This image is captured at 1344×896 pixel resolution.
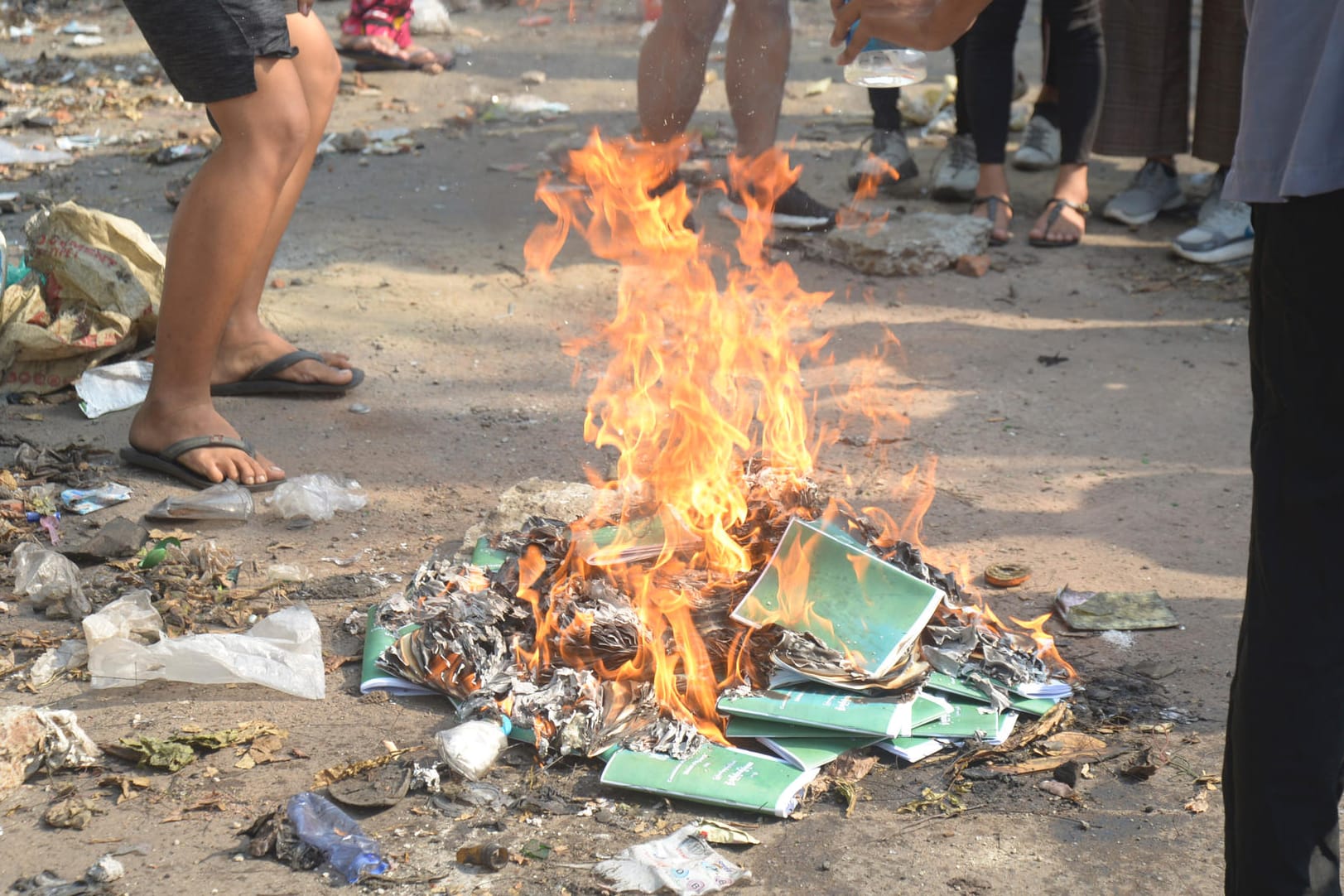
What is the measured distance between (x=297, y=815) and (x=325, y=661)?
63 cm

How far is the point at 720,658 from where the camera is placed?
2805mm

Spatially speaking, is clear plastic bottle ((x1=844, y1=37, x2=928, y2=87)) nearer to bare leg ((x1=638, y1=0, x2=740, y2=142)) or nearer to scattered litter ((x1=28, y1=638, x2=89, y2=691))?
bare leg ((x1=638, y1=0, x2=740, y2=142))

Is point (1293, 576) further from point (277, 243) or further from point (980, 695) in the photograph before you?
point (277, 243)

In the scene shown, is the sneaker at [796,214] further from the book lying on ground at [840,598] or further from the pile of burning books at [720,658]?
the book lying on ground at [840,598]

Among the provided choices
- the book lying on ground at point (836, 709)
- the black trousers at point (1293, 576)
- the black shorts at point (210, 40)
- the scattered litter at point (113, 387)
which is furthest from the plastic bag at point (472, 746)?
the scattered litter at point (113, 387)

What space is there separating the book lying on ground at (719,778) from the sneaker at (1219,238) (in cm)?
403

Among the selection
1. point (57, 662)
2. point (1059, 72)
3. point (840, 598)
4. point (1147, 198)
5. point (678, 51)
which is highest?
point (678, 51)

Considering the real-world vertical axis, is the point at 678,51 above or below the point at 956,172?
above

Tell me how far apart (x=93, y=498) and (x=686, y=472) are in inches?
64.8

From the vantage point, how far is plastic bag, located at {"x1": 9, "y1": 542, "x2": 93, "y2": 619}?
9.82 feet

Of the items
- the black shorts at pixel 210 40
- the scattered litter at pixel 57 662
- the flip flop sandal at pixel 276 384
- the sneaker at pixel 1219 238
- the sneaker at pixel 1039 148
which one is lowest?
the scattered litter at pixel 57 662

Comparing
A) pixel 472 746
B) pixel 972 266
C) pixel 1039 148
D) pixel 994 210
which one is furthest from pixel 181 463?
pixel 1039 148

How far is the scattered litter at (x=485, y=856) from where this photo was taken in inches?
86.7

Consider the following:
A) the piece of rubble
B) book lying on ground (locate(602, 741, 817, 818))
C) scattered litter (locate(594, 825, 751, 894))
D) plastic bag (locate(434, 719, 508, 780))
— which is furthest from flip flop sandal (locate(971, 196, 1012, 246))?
scattered litter (locate(594, 825, 751, 894))
